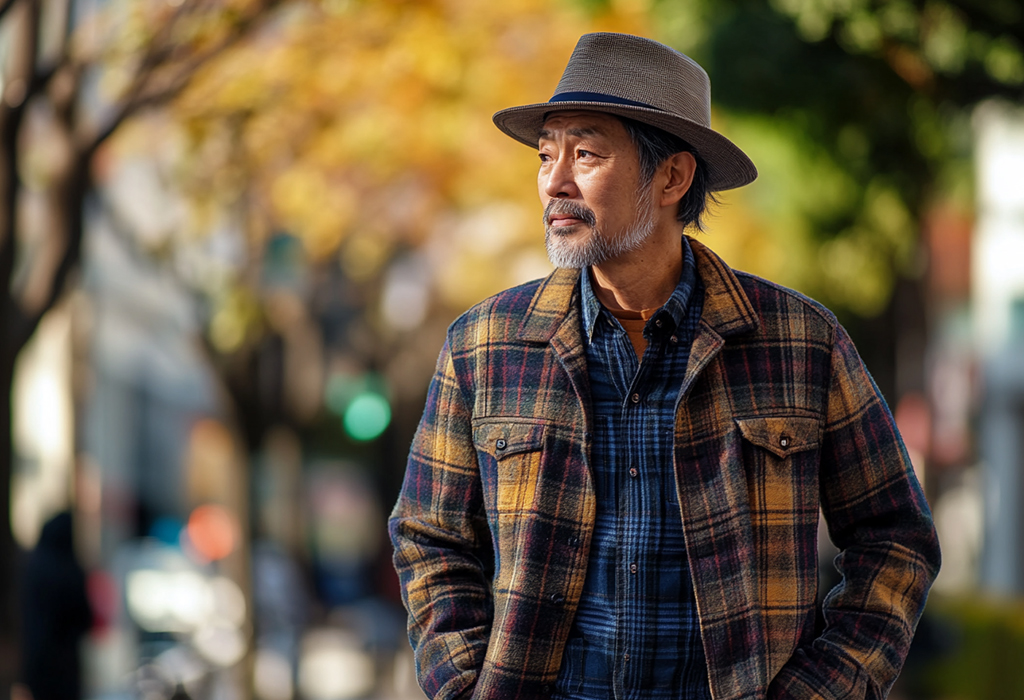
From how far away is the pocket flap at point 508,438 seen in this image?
109 inches

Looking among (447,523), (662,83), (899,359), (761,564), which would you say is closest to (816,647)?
(761,564)

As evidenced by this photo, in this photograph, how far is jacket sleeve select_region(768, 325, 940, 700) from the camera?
8.90 ft

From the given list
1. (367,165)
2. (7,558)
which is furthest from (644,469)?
(367,165)

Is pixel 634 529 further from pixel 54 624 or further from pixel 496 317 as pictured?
pixel 54 624

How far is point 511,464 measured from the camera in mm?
2791

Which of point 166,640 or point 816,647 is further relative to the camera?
point 166,640

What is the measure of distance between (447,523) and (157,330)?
85.6ft

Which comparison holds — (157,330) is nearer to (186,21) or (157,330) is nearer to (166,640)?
(166,640)

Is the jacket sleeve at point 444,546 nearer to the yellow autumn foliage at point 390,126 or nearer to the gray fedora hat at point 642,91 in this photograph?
the gray fedora hat at point 642,91

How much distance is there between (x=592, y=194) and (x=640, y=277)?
202 millimetres

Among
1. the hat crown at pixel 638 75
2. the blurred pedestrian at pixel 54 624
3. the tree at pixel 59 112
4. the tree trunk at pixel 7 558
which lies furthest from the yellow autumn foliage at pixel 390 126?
the hat crown at pixel 638 75

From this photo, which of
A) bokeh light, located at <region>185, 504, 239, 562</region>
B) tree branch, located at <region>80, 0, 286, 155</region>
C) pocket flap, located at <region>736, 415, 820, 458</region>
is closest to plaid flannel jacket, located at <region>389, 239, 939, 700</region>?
pocket flap, located at <region>736, 415, 820, 458</region>

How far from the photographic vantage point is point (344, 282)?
72.2ft

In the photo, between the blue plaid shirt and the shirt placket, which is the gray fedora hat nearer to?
the blue plaid shirt
